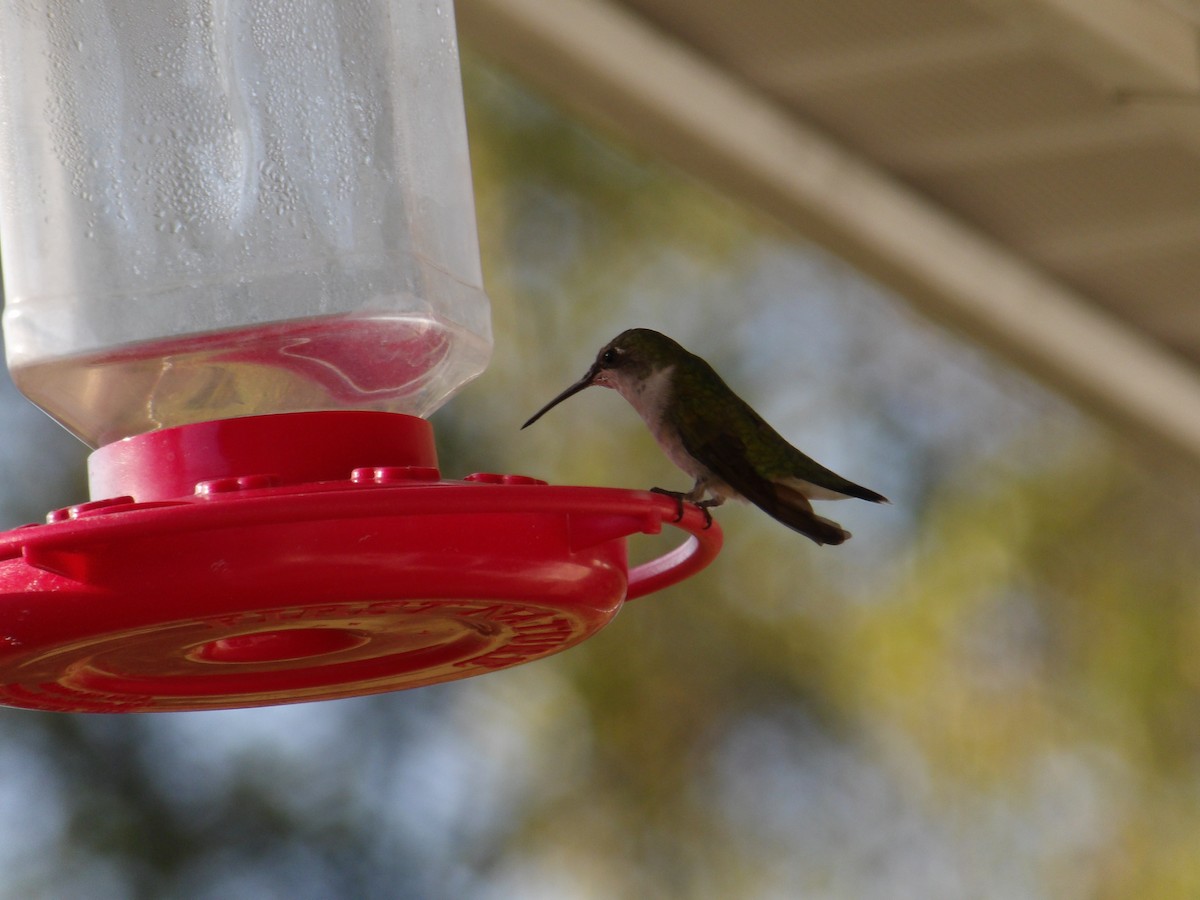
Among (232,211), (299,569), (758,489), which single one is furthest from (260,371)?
(758,489)

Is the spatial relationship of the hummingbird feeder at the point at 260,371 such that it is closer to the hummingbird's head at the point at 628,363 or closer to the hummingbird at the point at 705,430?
the hummingbird at the point at 705,430

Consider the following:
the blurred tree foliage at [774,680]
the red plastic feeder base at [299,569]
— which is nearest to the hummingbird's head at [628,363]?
the red plastic feeder base at [299,569]

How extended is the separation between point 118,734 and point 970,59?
21.4ft

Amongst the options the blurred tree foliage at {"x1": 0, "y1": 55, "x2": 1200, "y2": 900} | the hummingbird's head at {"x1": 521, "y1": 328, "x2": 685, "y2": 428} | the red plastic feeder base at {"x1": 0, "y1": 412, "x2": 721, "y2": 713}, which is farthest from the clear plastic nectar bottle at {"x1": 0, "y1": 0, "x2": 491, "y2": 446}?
the blurred tree foliage at {"x1": 0, "y1": 55, "x2": 1200, "y2": 900}

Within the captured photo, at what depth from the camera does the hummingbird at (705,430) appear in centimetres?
357

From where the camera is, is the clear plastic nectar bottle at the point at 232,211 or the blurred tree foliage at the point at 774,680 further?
the blurred tree foliage at the point at 774,680

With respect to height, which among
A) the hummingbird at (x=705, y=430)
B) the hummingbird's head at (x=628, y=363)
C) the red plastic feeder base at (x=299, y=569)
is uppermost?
the hummingbird's head at (x=628, y=363)

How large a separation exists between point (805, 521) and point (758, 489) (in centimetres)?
32

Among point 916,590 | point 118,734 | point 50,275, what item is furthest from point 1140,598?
point 50,275

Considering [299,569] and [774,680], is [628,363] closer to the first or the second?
[299,569]

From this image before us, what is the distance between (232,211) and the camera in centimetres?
273

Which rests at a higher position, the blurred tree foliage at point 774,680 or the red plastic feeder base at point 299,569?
the blurred tree foliage at point 774,680

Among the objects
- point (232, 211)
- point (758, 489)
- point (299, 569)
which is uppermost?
point (232, 211)

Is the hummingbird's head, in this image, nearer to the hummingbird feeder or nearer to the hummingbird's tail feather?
the hummingbird's tail feather
